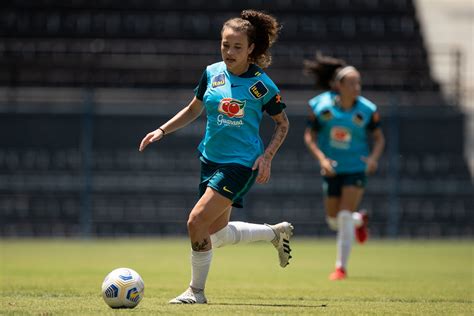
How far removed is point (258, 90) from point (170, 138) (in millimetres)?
14852

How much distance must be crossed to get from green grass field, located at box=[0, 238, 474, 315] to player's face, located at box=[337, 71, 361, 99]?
1833 millimetres

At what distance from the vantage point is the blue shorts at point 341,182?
34.7ft

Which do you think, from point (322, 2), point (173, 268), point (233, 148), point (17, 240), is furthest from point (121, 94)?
point (233, 148)

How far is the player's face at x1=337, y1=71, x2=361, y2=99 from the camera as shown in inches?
422

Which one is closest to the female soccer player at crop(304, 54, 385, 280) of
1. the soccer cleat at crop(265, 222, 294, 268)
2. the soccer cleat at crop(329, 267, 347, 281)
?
the soccer cleat at crop(329, 267, 347, 281)

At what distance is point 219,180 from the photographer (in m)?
6.50

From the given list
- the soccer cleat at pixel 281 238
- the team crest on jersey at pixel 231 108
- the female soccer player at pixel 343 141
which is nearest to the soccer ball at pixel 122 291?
the team crest on jersey at pixel 231 108

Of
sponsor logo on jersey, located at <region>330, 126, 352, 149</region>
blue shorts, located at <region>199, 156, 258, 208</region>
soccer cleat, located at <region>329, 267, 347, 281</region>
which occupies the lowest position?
soccer cleat, located at <region>329, 267, 347, 281</region>

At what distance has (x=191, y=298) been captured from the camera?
6.43 meters

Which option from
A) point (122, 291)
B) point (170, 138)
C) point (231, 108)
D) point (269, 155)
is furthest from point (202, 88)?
point (170, 138)

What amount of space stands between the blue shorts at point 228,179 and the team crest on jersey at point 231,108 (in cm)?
32

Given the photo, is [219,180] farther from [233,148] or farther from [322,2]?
[322,2]

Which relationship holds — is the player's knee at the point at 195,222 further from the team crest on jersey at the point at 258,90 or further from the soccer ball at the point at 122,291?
the team crest on jersey at the point at 258,90

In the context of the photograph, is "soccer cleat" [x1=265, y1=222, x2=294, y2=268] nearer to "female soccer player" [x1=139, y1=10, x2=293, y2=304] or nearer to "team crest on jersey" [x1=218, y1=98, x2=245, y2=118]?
"female soccer player" [x1=139, y1=10, x2=293, y2=304]
